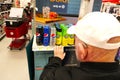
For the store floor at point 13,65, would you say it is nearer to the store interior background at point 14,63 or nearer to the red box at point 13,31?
the store interior background at point 14,63

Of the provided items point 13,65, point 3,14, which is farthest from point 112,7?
point 3,14

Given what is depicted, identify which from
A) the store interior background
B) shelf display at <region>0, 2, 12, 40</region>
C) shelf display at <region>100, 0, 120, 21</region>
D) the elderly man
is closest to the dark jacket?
the elderly man

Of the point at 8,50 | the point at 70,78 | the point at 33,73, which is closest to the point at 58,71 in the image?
the point at 70,78

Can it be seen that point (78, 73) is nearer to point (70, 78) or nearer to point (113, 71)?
point (70, 78)

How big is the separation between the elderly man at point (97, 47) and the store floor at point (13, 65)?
251cm

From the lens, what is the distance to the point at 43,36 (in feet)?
8.03

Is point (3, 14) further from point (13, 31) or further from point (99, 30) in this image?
point (99, 30)

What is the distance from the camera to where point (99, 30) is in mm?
1000

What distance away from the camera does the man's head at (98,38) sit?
3.27ft

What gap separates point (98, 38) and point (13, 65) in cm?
319

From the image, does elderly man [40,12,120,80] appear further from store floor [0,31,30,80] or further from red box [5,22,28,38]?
red box [5,22,28,38]

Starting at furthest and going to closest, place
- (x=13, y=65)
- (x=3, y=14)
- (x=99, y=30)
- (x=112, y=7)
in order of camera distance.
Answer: (x=3, y=14) < (x=13, y=65) < (x=112, y=7) < (x=99, y=30)

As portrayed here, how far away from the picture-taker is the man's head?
1.00 meters

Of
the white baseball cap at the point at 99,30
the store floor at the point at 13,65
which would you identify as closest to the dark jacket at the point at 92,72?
the white baseball cap at the point at 99,30
